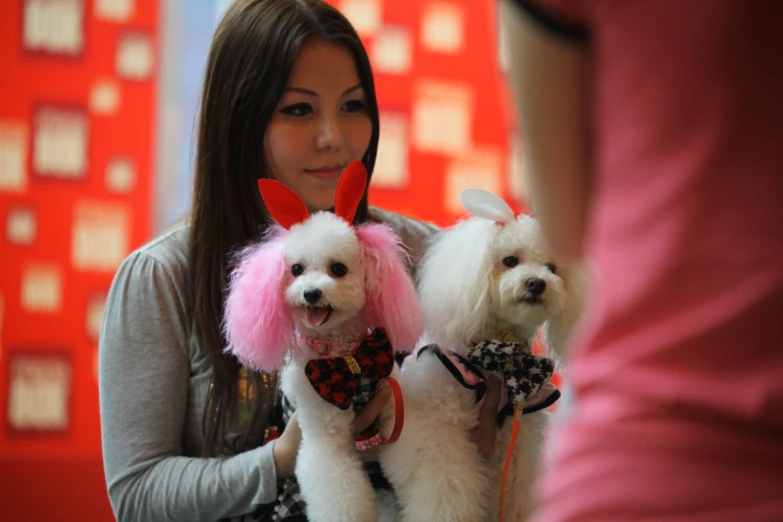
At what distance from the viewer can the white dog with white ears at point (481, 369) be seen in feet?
4.16

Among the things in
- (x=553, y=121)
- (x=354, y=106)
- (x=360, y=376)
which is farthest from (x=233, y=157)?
(x=553, y=121)

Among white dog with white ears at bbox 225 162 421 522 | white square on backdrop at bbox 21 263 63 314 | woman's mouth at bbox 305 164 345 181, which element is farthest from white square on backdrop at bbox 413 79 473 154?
white dog with white ears at bbox 225 162 421 522

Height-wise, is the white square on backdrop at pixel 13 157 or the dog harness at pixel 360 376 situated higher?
the white square on backdrop at pixel 13 157

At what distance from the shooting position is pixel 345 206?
1.26m

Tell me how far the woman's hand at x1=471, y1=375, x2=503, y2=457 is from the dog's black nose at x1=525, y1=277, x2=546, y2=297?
171 millimetres

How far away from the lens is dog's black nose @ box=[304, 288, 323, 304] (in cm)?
115

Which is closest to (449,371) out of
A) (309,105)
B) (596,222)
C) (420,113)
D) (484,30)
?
(309,105)

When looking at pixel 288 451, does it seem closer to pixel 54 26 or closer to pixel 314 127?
pixel 314 127

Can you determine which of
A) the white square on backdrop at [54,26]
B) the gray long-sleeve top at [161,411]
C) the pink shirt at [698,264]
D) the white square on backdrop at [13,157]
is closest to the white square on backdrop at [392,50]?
the white square on backdrop at [54,26]

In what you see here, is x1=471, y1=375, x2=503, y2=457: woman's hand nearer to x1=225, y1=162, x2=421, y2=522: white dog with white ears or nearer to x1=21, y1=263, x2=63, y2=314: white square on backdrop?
x1=225, y1=162, x2=421, y2=522: white dog with white ears

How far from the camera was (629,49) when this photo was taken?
0.47 metres

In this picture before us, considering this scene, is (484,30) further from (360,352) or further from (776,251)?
(776,251)

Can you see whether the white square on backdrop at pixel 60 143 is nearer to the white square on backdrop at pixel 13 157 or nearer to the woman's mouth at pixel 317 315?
the white square on backdrop at pixel 13 157

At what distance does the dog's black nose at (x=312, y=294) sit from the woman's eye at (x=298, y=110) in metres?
0.44
